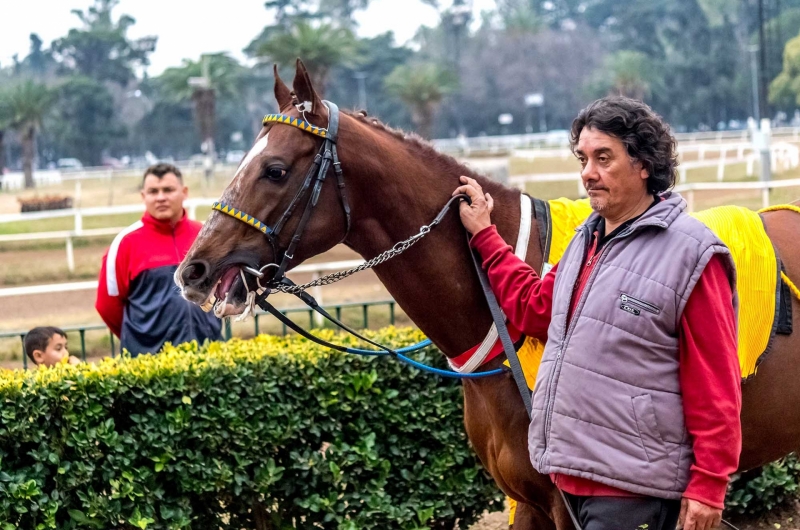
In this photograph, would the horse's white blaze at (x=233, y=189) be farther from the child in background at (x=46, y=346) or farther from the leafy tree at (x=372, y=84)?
the leafy tree at (x=372, y=84)

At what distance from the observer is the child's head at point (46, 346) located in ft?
17.0

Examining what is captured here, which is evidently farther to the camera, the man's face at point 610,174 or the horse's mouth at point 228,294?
the horse's mouth at point 228,294

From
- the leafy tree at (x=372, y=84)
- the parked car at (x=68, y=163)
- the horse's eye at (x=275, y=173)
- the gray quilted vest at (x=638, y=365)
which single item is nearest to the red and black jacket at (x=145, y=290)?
the horse's eye at (x=275, y=173)

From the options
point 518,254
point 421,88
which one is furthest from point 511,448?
point 421,88

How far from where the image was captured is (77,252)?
1853 centimetres

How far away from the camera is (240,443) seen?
161 inches

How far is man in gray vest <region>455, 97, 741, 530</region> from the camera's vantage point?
2199 millimetres

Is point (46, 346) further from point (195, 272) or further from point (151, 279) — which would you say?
point (195, 272)

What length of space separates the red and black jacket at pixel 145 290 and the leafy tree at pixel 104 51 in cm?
7570

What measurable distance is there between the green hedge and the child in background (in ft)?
3.75

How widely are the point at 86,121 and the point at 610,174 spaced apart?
232ft

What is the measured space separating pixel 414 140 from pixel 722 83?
67.9m

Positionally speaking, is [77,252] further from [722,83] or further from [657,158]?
[722,83]

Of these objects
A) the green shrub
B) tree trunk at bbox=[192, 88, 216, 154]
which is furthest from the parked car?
the green shrub
